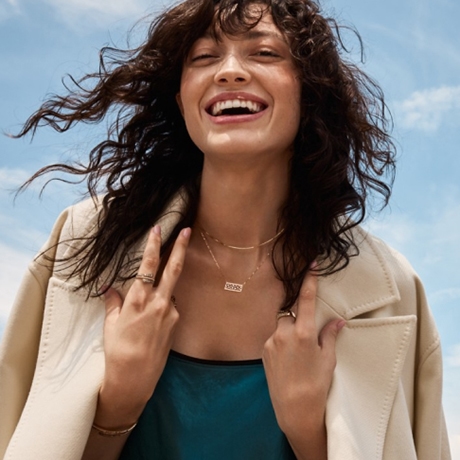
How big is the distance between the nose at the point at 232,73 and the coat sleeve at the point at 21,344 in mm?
1245

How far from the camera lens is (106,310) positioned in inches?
164

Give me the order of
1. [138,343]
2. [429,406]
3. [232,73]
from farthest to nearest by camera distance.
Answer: [429,406] → [232,73] → [138,343]

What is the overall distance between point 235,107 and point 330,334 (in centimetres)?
113

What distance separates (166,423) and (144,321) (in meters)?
0.50

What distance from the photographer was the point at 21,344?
432 centimetres

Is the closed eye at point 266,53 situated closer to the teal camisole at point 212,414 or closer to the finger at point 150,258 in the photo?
the finger at point 150,258

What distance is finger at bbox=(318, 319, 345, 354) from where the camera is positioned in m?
4.14

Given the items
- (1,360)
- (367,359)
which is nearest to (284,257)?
(367,359)

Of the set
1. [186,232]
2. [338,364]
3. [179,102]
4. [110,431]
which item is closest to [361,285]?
[338,364]

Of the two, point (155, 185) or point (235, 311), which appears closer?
point (235, 311)

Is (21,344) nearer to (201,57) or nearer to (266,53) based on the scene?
(201,57)

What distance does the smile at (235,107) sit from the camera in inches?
160

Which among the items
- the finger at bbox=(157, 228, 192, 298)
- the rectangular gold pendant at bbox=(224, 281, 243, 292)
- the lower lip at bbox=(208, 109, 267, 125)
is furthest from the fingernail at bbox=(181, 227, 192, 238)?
the lower lip at bbox=(208, 109, 267, 125)

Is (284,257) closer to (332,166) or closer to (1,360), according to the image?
(332,166)
